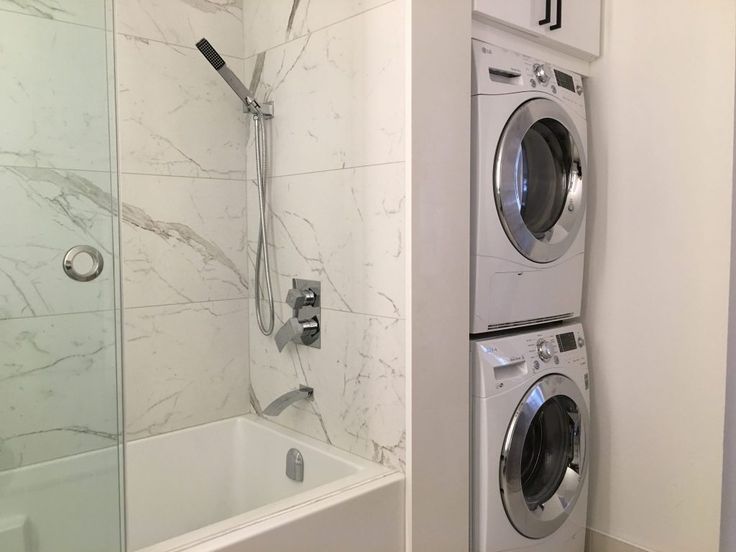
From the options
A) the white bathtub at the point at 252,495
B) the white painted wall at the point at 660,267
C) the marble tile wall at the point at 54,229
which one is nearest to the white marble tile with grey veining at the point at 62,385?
the marble tile wall at the point at 54,229

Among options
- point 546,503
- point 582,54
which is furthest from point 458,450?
point 582,54

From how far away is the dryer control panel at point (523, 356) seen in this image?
5.91 ft

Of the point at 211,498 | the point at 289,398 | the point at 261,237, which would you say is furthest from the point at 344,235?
the point at 211,498

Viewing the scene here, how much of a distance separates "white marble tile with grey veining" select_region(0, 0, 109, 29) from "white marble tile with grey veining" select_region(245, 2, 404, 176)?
685 mm

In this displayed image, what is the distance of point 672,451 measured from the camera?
6.58ft

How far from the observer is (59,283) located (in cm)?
131

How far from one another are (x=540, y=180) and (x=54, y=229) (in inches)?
54.5

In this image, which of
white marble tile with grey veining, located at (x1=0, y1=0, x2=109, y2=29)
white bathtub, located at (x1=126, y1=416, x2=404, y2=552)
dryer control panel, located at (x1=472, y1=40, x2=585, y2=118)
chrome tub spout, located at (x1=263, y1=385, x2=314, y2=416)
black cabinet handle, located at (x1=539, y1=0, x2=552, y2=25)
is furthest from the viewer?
chrome tub spout, located at (x1=263, y1=385, x2=314, y2=416)

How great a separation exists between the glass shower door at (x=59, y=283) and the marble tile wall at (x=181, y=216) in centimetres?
61

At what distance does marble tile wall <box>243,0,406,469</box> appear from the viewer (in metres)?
1.67

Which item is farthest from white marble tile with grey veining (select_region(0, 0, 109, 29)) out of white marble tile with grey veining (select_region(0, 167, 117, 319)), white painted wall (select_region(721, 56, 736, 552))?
white painted wall (select_region(721, 56, 736, 552))

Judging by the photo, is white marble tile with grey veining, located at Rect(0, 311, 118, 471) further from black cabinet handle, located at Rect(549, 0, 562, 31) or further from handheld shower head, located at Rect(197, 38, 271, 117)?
black cabinet handle, located at Rect(549, 0, 562, 31)

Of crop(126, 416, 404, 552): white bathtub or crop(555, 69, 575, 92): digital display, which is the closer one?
crop(126, 416, 404, 552): white bathtub

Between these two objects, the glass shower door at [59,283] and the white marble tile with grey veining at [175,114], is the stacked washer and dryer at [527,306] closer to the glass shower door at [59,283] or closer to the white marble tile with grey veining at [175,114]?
the white marble tile with grey veining at [175,114]
